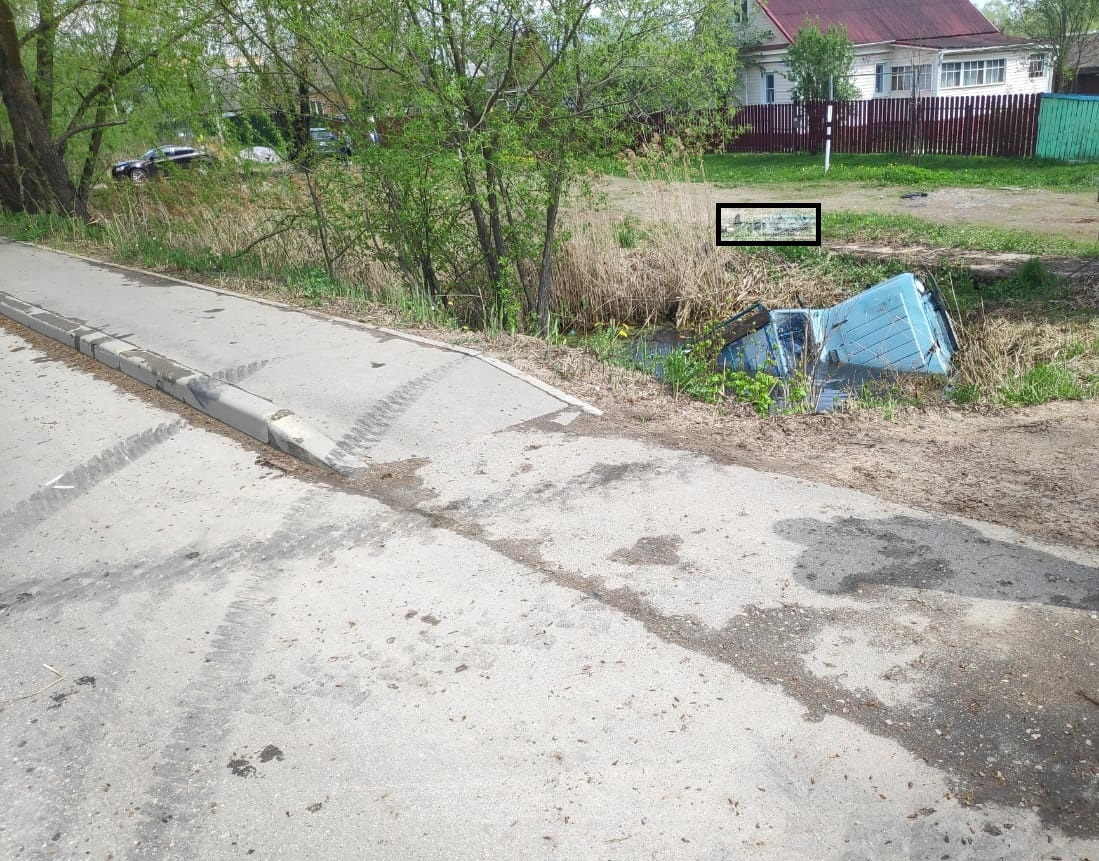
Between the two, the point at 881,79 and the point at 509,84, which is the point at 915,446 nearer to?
the point at 509,84

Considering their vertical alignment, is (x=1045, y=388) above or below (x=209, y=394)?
below

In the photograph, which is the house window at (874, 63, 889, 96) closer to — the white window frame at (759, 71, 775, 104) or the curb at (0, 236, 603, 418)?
the white window frame at (759, 71, 775, 104)

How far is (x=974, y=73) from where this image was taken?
3712 cm

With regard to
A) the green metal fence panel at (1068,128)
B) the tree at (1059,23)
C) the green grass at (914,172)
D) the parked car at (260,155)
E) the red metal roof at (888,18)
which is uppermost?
the red metal roof at (888,18)

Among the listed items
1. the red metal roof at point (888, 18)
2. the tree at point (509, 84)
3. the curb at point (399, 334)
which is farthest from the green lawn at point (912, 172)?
the red metal roof at point (888, 18)

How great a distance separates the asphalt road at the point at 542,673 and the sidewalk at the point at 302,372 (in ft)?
2.10

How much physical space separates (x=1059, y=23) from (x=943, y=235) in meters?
22.5

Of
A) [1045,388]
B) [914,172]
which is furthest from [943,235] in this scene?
[914,172]

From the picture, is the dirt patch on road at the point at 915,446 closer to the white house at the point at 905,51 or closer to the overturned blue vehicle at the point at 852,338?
the overturned blue vehicle at the point at 852,338

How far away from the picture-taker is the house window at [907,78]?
36.0 m

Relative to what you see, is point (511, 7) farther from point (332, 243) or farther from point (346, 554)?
point (346, 554)

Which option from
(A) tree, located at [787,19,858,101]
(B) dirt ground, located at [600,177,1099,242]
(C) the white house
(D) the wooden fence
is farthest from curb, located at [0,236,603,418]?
(C) the white house

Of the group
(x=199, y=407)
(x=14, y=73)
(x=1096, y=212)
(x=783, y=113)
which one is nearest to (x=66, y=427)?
(x=199, y=407)

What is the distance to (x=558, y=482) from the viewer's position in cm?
510
